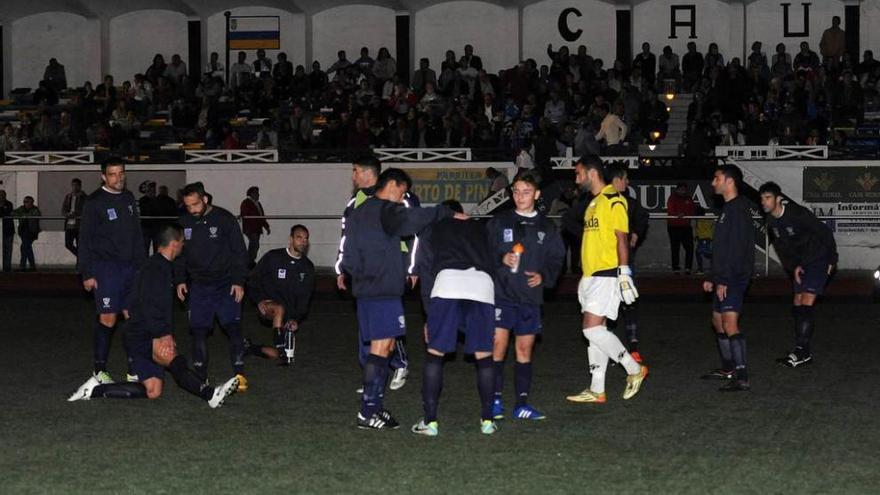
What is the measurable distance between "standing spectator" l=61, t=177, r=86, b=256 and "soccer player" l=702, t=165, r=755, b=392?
54.1ft

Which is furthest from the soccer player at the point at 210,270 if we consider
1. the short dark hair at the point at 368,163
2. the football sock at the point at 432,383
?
the football sock at the point at 432,383

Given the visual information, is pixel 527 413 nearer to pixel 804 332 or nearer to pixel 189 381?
pixel 189 381

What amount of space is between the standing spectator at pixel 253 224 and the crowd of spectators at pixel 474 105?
148 inches

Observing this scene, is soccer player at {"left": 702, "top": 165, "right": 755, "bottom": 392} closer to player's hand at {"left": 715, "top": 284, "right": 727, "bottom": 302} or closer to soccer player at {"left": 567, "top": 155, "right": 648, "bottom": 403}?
player's hand at {"left": 715, "top": 284, "right": 727, "bottom": 302}

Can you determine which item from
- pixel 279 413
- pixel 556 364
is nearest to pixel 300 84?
pixel 556 364

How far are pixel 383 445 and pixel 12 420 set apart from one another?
3.18m

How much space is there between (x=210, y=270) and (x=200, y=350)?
739 mm

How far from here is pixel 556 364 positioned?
14.2 metres

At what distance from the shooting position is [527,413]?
1091 cm

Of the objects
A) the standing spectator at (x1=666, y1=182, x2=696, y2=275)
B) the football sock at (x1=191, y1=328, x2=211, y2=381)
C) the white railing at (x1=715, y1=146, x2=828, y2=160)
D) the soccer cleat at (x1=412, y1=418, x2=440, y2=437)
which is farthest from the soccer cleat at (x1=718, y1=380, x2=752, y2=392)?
the white railing at (x1=715, y1=146, x2=828, y2=160)

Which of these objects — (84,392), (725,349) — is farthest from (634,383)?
(84,392)

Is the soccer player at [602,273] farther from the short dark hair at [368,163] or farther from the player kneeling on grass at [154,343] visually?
the player kneeling on grass at [154,343]

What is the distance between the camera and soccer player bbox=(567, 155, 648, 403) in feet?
37.7

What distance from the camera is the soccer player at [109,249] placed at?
41.0ft
